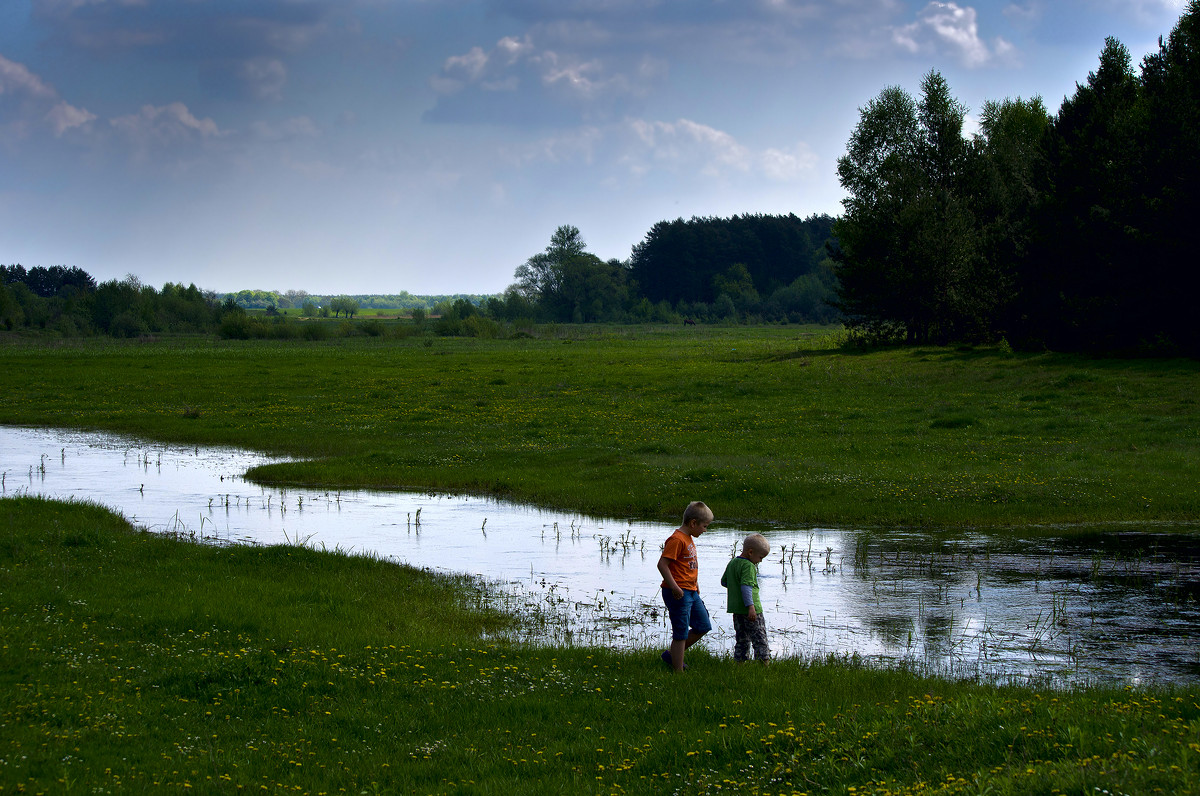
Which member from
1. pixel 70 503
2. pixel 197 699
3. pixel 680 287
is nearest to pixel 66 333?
pixel 680 287

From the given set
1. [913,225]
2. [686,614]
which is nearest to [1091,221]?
[913,225]

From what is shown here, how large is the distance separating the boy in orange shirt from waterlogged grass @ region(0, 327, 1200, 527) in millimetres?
10957

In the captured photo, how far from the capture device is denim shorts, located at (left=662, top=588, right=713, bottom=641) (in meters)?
10.1

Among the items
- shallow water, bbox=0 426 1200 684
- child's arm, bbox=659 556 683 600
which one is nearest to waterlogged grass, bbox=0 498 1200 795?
child's arm, bbox=659 556 683 600

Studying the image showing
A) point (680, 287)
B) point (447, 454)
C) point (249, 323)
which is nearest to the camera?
point (447, 454)

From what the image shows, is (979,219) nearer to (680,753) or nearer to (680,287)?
(680,753)

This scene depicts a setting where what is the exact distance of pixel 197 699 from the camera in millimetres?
8891

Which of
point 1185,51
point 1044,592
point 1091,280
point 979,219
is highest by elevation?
point 1185,51

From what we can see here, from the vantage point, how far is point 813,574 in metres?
16.2

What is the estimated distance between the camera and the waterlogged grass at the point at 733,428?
71.7ft

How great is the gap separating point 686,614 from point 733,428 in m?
22.7

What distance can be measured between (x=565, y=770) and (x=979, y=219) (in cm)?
6933

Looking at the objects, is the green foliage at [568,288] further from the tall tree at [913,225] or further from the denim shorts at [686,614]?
the denim shorts at [686,614]

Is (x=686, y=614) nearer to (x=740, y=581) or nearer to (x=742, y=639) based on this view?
(x=740, y=581)
